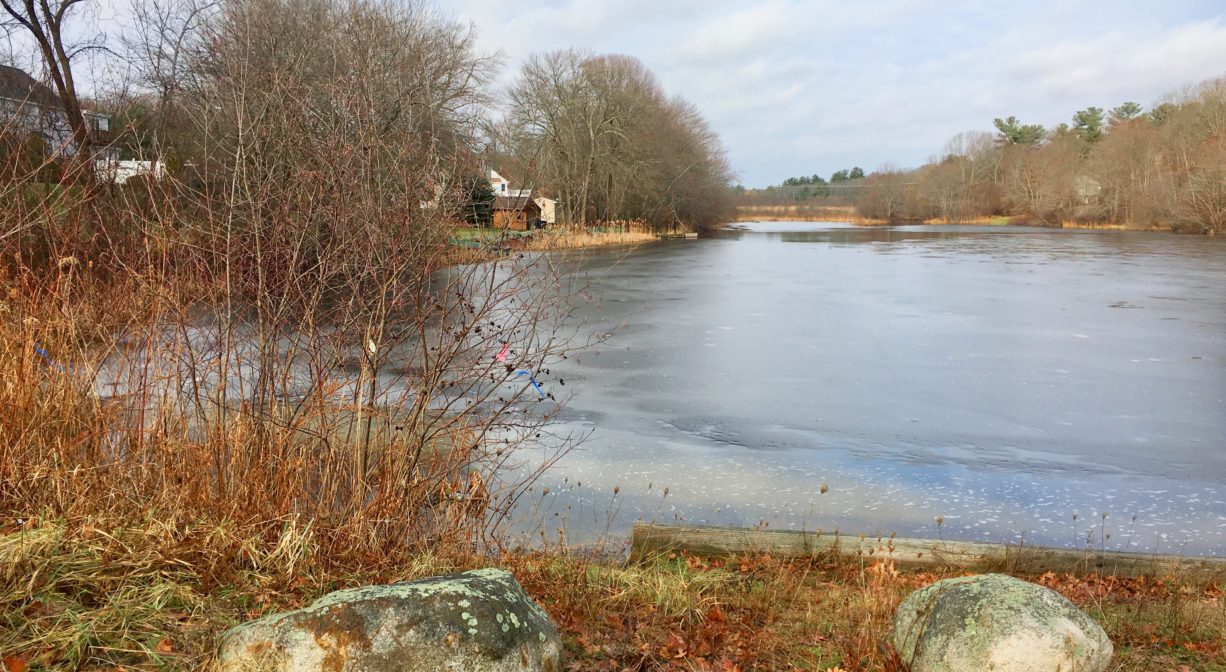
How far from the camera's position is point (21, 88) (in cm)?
1814

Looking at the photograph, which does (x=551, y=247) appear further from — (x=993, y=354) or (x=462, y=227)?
(x=993, y=354)

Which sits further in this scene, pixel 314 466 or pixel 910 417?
pixel 910 417

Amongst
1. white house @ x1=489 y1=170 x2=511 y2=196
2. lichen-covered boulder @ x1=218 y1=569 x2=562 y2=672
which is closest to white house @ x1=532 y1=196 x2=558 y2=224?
white house @ x1=489 y1=170 x2=511 y2=196

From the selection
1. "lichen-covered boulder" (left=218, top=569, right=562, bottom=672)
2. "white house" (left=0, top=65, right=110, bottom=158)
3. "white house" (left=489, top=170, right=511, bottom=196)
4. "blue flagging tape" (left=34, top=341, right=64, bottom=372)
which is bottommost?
"lichen-covered boulder" (left=218, top=569, right=562, bottom=672)

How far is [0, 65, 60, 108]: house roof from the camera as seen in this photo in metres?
15.2

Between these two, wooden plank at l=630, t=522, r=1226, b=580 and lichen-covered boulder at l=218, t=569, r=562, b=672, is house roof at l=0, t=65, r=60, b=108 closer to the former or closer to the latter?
wooden plank at l=630, t=522, r=1226, b=580

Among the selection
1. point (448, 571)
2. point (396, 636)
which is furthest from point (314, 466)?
point (396, 636)

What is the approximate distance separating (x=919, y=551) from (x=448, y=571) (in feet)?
10.1

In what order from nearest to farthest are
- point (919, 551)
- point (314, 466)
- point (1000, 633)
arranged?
point (1000, 633) < point (314, 466) < point (919, 551)

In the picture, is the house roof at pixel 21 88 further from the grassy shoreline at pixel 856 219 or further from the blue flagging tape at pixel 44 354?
the grassy shoreline at pixel 856 219

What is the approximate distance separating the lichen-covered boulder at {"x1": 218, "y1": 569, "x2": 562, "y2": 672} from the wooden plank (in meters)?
2.63

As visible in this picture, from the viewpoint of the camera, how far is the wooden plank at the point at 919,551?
5438 mm

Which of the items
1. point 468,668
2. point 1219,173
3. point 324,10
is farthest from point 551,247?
point 1219,173

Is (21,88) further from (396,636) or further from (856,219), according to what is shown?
(856,219)
